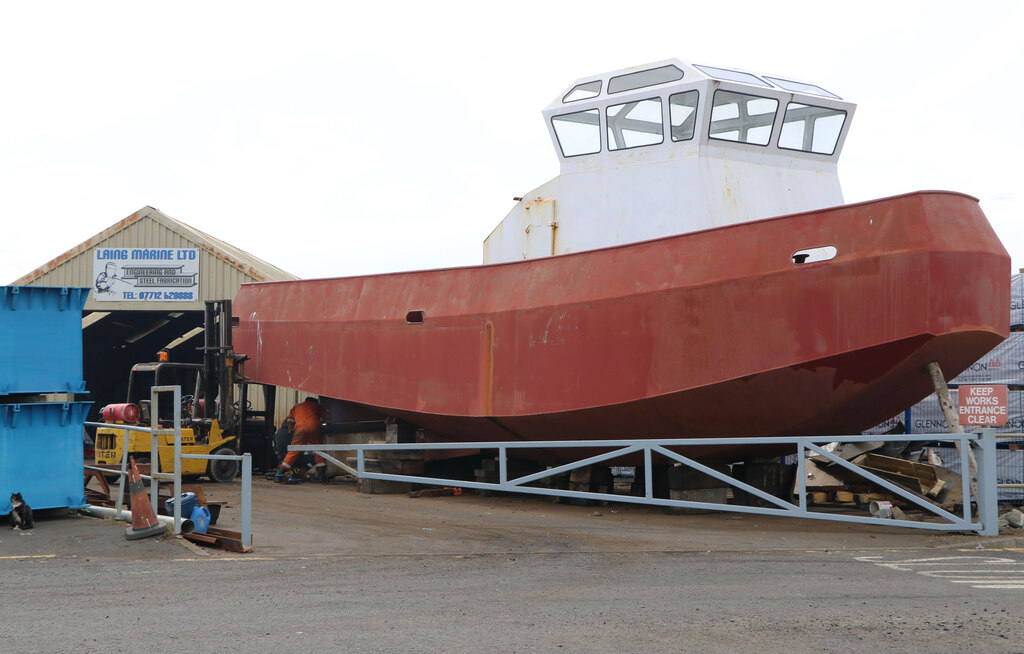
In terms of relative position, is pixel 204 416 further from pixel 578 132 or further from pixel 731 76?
pixel 731 76

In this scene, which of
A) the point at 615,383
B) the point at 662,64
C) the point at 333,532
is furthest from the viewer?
the point at 662,64

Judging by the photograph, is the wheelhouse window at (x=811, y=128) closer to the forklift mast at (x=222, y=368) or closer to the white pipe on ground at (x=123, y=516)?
the white pipe on ground at (x=123, y=516)

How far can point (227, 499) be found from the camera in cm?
1165

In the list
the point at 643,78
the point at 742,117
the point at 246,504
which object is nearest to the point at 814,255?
the point at 742,117

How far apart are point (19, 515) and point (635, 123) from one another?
799 cm

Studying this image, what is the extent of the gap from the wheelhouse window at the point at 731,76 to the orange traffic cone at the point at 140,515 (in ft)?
24.7

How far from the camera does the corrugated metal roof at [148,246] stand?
19859 millimetres

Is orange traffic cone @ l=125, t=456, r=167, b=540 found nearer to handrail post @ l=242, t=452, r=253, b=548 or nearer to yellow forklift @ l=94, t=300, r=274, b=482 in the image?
handrail post @ l=242, t=452, r=253, b=548

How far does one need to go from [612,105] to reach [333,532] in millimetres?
6145

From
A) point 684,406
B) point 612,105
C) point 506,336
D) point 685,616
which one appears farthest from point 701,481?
point 685,616

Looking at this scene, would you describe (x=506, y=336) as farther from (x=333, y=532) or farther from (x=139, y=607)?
(x=139, y=607)

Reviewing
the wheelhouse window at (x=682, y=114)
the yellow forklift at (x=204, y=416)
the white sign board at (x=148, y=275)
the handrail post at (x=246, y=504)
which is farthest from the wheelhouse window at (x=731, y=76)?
the white sign board at (x=148, y=275)

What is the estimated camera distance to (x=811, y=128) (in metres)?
11.5

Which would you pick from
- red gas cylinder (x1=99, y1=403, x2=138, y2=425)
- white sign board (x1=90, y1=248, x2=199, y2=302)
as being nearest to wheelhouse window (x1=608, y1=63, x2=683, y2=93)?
red gas cylinder (x1=99, y1=403, x2=138, y2=425)
